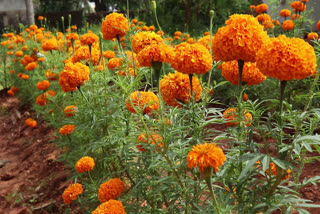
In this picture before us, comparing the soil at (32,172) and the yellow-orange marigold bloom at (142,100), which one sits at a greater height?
the yellow-orange marigold bloom at (142,100)

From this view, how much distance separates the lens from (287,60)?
1182mm

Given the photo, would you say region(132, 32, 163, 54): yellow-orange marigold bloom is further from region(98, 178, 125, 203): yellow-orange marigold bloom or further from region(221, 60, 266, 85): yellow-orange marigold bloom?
region(98, 178, 125, 203): yellow-orange marigold bloom

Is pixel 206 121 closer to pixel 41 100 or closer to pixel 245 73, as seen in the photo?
pixel 245 73

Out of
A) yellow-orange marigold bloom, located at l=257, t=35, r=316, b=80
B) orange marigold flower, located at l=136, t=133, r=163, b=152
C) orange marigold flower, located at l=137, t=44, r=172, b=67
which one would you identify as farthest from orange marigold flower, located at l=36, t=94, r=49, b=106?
yellow-orange marigold bloom, located at l=257, t=35, r=316, b=80

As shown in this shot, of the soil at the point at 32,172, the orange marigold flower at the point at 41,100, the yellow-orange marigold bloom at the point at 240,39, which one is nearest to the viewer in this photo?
the yellow-orange marigold bloom at the point at 240,39

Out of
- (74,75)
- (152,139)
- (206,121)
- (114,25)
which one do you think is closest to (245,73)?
(206,121)

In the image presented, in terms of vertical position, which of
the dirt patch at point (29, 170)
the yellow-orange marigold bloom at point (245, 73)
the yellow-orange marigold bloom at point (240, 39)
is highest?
the yellow-orange marigold bloom at point (240, 39)

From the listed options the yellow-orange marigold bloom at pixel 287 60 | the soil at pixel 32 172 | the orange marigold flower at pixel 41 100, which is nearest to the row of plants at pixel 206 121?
the yellow-orange marigold bloom at pixel 287 60

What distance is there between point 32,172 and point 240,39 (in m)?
3.44

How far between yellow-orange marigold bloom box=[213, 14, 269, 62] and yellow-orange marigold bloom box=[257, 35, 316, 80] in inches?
4.6

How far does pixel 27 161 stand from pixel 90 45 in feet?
7.56

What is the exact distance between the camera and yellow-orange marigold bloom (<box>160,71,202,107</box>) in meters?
1.62

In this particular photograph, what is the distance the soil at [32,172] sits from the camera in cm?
325

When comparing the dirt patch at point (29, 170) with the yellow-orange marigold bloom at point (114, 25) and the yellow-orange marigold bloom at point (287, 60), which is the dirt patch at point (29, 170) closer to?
the yellow-orange marigold bloom at point (114, 25)
